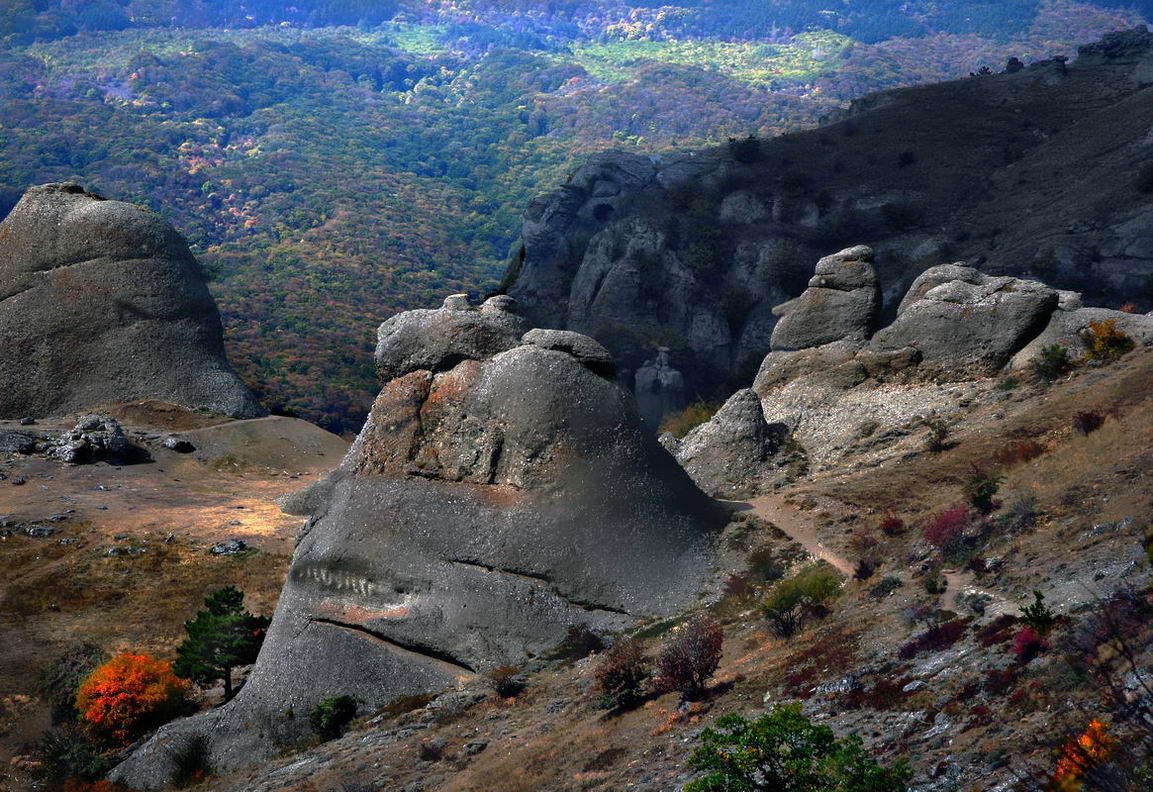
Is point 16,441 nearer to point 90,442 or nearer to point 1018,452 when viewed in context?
point 90,442

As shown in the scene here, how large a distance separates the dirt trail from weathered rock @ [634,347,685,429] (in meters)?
35.4

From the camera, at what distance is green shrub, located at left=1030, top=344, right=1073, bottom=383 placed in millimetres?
25234

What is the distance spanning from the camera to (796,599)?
55.1ft

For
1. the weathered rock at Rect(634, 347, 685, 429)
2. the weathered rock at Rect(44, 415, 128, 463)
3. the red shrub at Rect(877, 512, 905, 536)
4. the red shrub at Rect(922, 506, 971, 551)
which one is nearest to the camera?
the red shrub at Rect(922, 506, 971, 551)

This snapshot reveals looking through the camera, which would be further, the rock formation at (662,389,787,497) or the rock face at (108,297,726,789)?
the rock formation at (662,389,787,497)

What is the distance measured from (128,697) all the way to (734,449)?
572 inches

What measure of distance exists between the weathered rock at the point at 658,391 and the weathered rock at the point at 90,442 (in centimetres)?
3069

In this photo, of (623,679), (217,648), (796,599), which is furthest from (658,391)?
(623,679)

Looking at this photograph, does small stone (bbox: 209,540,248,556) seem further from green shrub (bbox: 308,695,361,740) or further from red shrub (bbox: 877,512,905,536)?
red shrub (bbox: 877,512,905,536)

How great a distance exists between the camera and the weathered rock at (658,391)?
59.2 m

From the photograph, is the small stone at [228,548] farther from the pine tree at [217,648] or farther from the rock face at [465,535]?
the rock face at [465,535]

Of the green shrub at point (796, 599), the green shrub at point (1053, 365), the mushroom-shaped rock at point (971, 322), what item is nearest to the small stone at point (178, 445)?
the mushroom-shaped rock at point (971, 322)

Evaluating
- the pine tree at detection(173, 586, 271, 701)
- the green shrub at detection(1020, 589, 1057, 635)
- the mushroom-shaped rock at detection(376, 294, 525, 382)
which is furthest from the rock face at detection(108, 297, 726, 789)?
the green shrub at detection(1020, 589, 1057, 635)

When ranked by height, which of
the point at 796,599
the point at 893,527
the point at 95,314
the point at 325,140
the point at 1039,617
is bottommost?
the point at 325,140
